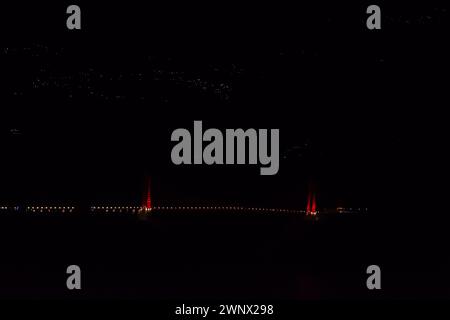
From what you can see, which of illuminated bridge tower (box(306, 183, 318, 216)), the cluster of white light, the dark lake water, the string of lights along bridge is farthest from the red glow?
illuminated bridge tower (box(306, 183, 318, 216))

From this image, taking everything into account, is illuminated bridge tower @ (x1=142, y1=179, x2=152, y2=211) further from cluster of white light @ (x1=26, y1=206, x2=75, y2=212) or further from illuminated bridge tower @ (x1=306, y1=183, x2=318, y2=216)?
illuminated bridge tower @ (x1=306, y1=183, x2=318, y2=216)

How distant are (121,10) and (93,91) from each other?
0.70 meters

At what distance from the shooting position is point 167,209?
168 inches

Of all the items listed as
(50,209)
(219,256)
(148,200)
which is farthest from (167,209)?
(219,256)

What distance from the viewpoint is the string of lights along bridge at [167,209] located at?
164 inches

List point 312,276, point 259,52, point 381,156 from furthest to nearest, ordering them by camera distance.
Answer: point 381,156, point 259,52, point 312,276

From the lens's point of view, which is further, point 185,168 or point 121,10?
point 185,168

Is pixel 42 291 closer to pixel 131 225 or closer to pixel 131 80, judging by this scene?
pixel 131 225

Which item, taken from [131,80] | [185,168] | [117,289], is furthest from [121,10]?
[117,289]

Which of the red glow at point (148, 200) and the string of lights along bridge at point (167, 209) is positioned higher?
the red glow at point (148, 200)

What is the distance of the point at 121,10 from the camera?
3.76 metres

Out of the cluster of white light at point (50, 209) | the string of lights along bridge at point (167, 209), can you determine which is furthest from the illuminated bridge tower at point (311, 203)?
the cluster of white light at point (50, 209)

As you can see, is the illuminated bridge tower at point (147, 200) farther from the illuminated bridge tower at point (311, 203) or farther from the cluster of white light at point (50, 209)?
the illuminated bridge tower at point (311, 203)

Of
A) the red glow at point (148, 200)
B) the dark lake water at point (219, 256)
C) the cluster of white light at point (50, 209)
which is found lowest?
the dark lake water at point (219, 256)
